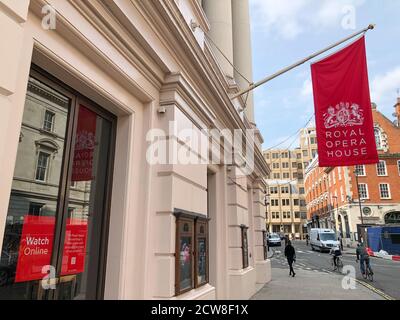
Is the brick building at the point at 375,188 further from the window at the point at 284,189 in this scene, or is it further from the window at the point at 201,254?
the window at the point at 201,254

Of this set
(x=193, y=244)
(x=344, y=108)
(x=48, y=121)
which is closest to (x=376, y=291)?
(x=344, y=108)

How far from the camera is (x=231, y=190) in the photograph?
977 centimetres

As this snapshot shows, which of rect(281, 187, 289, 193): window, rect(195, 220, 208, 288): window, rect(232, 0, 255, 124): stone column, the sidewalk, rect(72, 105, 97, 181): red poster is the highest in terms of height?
rect(281, 187, 289, 193): window

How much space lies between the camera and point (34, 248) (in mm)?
3498

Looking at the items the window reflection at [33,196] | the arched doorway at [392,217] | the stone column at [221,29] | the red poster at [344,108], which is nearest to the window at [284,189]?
the arched doorway at [392,217]

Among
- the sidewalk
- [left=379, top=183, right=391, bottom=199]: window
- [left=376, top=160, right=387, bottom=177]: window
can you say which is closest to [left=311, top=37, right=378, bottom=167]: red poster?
the sidewalk

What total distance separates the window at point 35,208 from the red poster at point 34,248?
4 cm

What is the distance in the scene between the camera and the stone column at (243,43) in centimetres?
1472

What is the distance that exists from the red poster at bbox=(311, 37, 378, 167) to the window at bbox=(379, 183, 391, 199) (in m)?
42.7

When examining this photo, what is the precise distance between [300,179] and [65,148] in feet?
304

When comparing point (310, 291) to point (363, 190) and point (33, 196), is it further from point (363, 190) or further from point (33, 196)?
point (363, 190)

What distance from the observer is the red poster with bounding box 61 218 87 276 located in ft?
12.9

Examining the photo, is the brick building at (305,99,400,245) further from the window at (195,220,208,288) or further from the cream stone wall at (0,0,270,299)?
the cream stone wall at (0,0,270,299)
